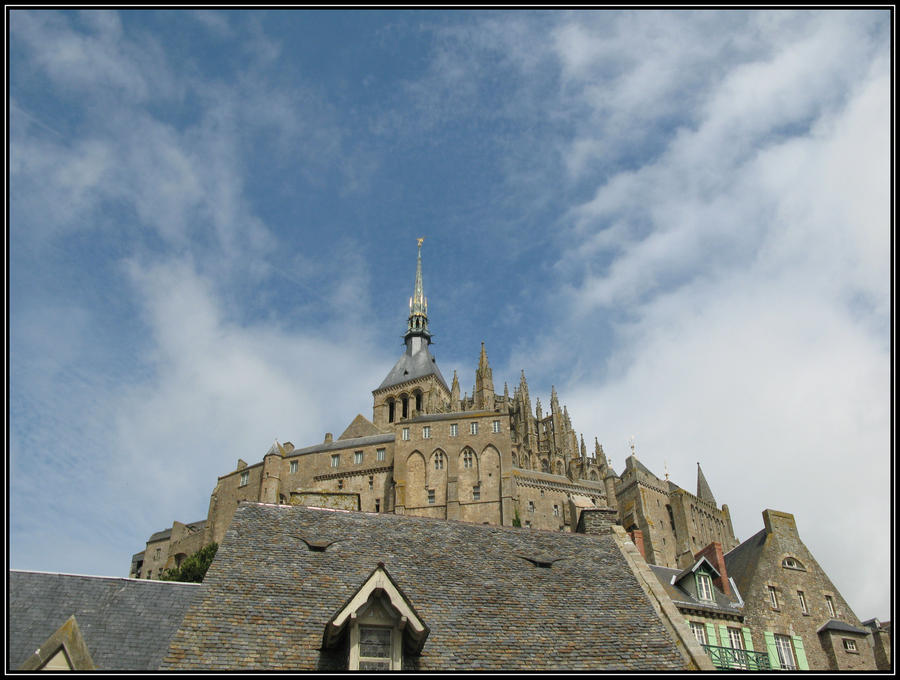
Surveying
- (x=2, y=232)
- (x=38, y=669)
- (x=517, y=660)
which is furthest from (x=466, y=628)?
(x=2, y=232)

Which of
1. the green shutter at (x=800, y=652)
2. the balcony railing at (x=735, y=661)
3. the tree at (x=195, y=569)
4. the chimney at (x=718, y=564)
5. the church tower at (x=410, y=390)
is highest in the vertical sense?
the church tower at (x=410, y=390)

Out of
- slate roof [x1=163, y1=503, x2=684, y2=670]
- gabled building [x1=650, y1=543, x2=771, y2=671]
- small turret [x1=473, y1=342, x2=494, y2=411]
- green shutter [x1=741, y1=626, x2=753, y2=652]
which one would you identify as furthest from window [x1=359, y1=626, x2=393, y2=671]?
small turret [x1=473, y1=342, x2=494, y2=411]

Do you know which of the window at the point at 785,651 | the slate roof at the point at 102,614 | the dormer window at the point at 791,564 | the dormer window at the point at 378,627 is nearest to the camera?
the dormer window at the point at 378,627

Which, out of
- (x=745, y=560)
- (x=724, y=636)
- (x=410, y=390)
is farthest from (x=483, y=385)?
(x=724, y=636)

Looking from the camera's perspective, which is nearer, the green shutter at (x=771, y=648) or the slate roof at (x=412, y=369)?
the green shutter at (x=771, y=648)

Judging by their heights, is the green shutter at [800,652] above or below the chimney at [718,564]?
below

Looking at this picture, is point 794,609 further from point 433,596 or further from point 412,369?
point 412,369

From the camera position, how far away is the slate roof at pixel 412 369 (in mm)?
108594

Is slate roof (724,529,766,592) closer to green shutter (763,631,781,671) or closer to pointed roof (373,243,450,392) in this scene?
green shutter (763,631,781,671)

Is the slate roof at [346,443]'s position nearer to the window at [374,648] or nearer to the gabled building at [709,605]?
the gabled building at [709,605]

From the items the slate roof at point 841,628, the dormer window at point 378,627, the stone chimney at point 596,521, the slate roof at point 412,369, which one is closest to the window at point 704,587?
the slate roof at point 841,628

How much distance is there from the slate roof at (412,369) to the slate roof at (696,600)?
80208mm

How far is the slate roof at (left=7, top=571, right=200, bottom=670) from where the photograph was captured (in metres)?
13.6

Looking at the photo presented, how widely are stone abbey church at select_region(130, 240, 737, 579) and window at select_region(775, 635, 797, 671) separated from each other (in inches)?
1401
